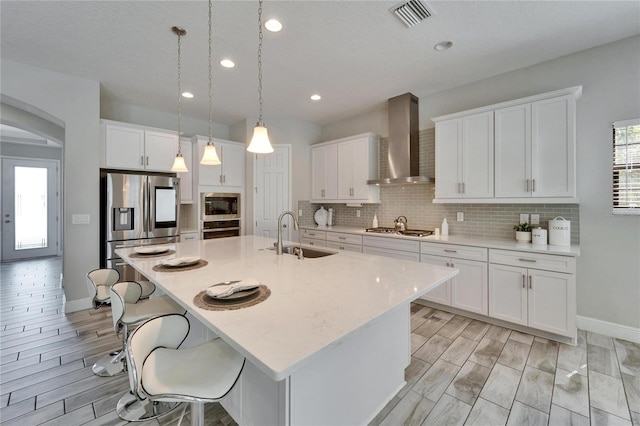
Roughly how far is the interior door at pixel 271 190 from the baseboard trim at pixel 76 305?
2416mm

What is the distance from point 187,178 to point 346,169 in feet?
8.58

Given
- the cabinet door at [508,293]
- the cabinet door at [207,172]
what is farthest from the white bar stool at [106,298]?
the cabinet door at [508,293]

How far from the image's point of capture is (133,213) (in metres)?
3.78

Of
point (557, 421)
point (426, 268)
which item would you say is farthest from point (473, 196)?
point (557, 421)

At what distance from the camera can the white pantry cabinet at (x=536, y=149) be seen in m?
2.65

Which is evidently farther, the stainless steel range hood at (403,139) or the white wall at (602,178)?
the stainless steel range hood at (403,139)

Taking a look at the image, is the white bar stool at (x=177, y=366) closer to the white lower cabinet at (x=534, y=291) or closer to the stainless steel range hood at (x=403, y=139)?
the white lower cabinet at (x=534, y=291)

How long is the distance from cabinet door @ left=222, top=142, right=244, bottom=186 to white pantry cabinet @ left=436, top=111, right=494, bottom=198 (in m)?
3.24

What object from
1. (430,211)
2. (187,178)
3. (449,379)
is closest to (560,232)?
(430,211)

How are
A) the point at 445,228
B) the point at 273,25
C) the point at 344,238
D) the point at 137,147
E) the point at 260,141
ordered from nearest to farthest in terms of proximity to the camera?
the point at 260,141, the point at 273,25, the point at 445,228, the point at 137,147, the point at 344,238

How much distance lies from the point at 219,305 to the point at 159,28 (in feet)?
8.48

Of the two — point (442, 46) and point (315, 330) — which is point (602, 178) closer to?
point (442, 46)

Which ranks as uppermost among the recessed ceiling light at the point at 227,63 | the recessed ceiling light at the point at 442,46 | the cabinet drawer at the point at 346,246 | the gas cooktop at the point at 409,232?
the recessed ceiling light at the point at 227,63

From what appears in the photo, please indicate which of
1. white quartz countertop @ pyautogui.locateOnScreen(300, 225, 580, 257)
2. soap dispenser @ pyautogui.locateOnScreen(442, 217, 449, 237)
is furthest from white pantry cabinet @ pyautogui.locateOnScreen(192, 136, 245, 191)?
soap dispenser @ pyautogui.locateOnScreen(442, 217, 449, 237)
